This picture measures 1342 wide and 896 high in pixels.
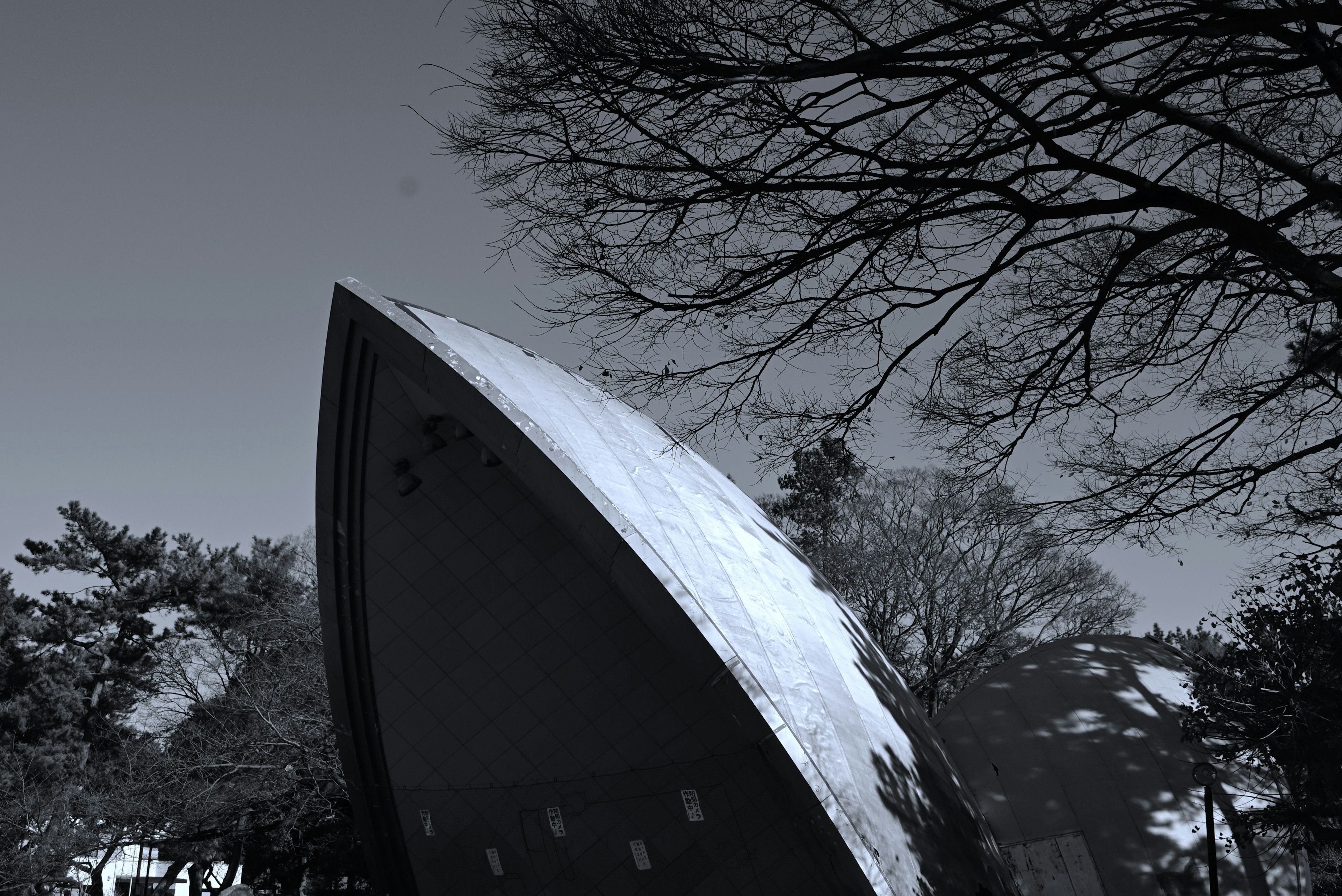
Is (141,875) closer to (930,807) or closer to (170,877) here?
(170,877)

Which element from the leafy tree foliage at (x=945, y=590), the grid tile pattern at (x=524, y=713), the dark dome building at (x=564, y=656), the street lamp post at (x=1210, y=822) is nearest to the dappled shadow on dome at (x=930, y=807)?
the dark dome building at (x=564, y=656)

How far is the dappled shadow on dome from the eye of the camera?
317 inches

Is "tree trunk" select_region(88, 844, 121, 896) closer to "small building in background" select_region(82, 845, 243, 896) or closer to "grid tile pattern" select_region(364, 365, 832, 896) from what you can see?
"small building in background" select_region(82, 845, 243, 896)

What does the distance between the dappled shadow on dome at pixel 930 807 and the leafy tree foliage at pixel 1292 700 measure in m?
2.66

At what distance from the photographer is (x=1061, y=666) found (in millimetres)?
13359

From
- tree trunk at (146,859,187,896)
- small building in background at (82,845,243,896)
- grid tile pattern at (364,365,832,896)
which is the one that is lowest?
grid tile pattern at (364,365,832,896)

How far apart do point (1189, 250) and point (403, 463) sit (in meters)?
8.13

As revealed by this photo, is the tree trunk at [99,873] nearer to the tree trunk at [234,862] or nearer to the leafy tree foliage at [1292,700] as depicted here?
the tree trunk at [234,862]

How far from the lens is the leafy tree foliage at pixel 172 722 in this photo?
20.5 meters

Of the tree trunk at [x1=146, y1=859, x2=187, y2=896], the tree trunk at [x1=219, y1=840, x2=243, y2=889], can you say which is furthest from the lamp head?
the tree trunk at [x1=146, y1=859, x2=187, y2=896]

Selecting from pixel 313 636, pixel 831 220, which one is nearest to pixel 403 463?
pixel 831 220

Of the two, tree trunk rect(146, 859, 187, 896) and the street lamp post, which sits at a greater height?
tree trunk rect(146, 859, 187, 896)

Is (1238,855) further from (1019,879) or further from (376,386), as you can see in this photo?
(376,386)

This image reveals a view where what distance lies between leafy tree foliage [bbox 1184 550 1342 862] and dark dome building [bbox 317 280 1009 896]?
9.16 ft
